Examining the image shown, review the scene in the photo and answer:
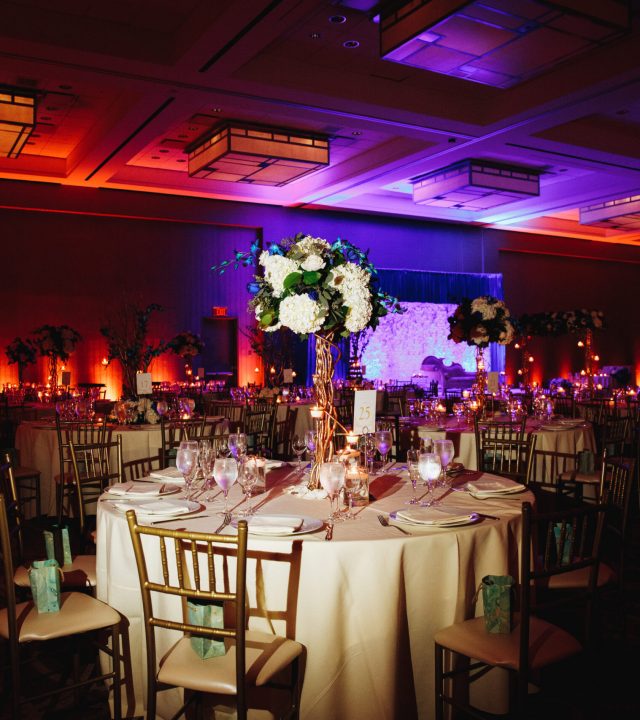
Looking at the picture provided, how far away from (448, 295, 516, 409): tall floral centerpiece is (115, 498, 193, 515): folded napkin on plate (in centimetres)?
424

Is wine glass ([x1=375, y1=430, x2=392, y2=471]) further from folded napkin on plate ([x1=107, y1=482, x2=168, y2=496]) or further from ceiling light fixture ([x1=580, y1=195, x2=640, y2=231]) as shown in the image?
ceiling light fixture ([x1=580, y1=195, x2=640, y2=231])

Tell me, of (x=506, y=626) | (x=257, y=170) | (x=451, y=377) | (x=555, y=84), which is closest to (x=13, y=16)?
(x=257, y=170)

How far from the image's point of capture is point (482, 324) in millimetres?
6926

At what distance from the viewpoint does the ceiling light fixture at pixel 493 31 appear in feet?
20.6

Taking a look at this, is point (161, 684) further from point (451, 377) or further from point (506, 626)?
point (451, 377)

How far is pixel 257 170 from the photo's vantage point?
38.2 ft

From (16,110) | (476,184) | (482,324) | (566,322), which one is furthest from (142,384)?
(476,184)

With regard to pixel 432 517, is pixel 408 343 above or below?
above

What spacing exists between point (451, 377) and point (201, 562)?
1469cm

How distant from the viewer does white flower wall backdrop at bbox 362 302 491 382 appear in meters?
17.2

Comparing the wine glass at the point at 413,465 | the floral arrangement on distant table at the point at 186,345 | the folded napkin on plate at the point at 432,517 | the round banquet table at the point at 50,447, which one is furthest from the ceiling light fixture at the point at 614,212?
the folded napkin on plate at the point at 432,517

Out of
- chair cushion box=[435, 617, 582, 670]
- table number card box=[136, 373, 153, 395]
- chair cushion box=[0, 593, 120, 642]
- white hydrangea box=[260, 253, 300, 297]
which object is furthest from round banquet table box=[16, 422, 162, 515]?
chair cushion box=[435, 617, 582, 670]

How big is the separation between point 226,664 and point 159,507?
830 mm

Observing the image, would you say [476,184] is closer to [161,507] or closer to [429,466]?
[429,466]
